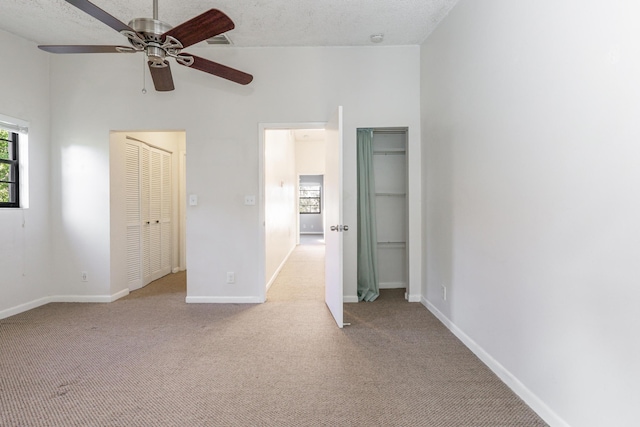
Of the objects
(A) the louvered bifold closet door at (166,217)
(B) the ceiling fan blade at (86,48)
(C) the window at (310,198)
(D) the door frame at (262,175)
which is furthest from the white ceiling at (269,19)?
(C) the window at (310,198)

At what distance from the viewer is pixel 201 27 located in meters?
1.92

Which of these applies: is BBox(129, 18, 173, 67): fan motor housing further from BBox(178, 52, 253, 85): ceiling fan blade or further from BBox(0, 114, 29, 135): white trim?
BBox(0, 114, 29, 135): white trim

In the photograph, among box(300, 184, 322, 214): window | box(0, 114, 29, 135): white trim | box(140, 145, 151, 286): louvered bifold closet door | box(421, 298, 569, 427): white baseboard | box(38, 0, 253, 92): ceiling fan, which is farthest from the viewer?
box(300, 184, 322, 214): window

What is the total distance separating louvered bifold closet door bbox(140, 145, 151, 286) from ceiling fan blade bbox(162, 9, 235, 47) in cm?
272

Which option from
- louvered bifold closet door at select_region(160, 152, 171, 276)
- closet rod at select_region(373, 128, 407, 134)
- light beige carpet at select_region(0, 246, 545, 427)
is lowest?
light beige carpet at select_region(0, 246, 545, 427)

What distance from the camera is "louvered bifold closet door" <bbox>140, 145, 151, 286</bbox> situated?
434 cm

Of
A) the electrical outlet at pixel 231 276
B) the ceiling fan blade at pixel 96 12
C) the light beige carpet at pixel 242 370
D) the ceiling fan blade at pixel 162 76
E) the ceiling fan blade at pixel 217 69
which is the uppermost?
the ceiling fan blade at pixel 217 69

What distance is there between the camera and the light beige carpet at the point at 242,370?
1719mm

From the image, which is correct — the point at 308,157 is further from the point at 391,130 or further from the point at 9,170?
the point at 9,170

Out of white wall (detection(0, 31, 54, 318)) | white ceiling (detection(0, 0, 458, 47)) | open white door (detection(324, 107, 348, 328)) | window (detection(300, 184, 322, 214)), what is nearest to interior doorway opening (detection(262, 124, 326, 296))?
window (detection(300, 184, 322, 214))

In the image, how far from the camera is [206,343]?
2590 mm

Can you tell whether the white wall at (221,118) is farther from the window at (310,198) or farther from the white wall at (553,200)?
the window at (310,198)

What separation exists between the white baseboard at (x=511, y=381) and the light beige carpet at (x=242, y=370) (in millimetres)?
38

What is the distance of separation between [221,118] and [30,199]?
2.15 meters
